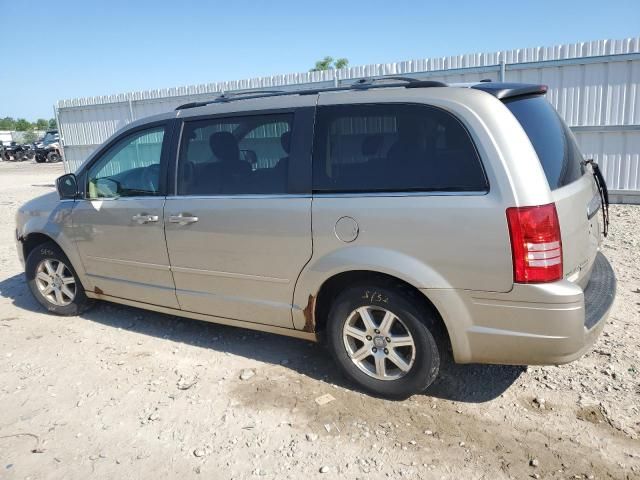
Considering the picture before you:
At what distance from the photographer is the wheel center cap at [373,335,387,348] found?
10.5ft

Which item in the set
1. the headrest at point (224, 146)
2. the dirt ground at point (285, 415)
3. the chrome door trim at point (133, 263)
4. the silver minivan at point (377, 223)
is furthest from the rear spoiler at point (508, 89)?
the chrome door trim at point (133, 263)

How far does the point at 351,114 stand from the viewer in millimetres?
3195

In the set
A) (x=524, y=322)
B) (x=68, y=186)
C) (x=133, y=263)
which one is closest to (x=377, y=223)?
(x=524, y=322)

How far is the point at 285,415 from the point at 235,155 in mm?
1797

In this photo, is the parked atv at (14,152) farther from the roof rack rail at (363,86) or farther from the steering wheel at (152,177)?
the roof rack rail at (363,86)

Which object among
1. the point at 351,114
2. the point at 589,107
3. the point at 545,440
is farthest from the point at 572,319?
the point at 589,107

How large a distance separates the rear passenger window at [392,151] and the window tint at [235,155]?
1.01ft

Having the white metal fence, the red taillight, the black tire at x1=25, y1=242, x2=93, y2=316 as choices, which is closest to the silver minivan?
the red taillight

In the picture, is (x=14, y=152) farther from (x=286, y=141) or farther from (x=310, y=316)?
(x=310, y=316)

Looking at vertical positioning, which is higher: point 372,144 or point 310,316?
point 372,144

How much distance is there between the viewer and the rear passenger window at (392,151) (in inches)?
110

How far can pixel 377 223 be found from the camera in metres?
2.97

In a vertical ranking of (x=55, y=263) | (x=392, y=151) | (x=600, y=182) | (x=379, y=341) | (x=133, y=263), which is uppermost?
(x=392, y=151)

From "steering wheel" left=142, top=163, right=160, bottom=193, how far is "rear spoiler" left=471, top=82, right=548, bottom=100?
2409mm
